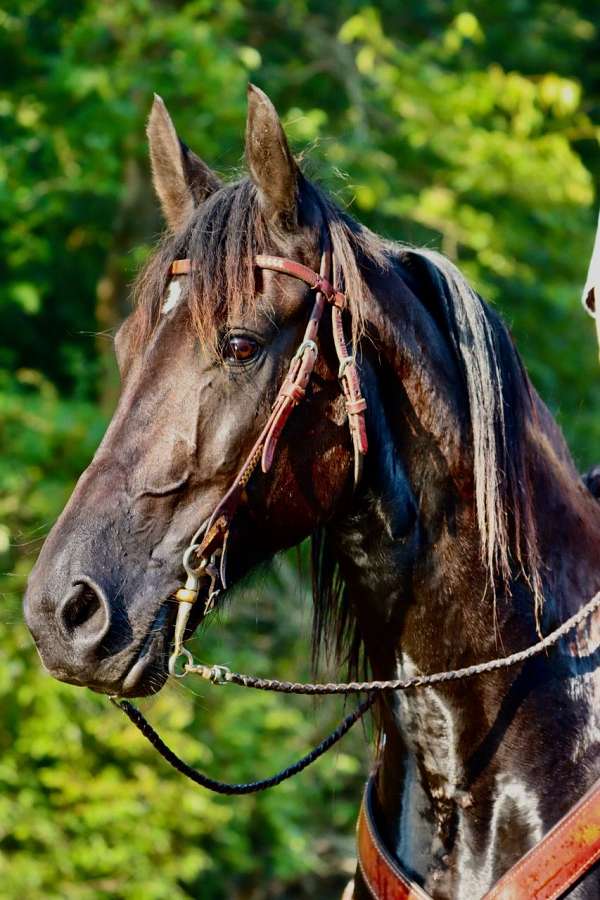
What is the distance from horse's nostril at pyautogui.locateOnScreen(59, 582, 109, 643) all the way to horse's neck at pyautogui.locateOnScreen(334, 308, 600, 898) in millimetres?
565

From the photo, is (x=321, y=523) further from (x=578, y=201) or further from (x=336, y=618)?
(x=578, y=201)

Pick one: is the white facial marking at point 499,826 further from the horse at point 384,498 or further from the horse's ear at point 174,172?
the horse's ear at point 174,172

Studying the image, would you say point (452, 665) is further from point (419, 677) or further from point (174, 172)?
point (174, 172)

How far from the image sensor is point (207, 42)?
702 cm

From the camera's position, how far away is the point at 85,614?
2.24 metres

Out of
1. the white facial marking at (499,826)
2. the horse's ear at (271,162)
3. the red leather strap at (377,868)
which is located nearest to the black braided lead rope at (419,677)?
the white facial marking at (499,826)

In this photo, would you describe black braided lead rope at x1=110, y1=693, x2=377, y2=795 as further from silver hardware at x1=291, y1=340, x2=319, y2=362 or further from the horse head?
silver hardware at x1=291, y1=340, x2=319, y2=362

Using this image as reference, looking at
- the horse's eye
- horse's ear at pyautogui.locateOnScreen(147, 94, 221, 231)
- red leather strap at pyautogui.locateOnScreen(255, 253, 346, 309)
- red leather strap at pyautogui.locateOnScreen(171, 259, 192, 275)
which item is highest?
horse's ear at pyautogui.locateOnScreen(147, 94, 221, 231)

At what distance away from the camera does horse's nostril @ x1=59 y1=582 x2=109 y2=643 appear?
2.21m

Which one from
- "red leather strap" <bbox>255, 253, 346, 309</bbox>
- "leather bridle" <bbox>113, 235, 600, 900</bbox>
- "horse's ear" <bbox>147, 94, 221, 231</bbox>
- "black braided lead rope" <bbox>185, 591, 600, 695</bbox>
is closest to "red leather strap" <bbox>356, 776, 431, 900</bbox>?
"leather bridle" <bbox>113, 235, 600, 900</bbox>

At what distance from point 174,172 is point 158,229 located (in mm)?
5531

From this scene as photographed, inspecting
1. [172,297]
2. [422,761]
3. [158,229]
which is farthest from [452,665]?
[158,229]

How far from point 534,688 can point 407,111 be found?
6849 mm

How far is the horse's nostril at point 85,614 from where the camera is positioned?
221 centimetres
